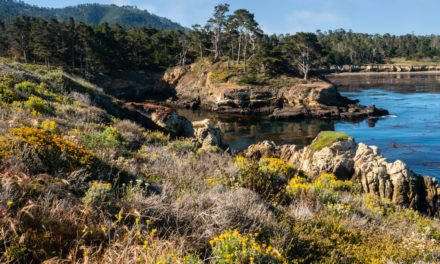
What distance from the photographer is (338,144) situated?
14.7m

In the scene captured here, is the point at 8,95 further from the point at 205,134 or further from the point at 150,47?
the point at 150,47

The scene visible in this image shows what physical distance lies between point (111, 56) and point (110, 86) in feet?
24.7

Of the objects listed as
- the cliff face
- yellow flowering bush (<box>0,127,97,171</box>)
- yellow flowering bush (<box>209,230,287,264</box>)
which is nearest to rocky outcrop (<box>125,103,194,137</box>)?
yellow flowering bush (<box>0,127,97,171</box>)

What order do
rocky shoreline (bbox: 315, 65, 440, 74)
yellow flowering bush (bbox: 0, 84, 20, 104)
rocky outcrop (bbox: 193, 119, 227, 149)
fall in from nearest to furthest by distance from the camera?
yellow flowering bush (bbox: 0, 84, 20, 104) < rocky outcrop (bbox: 193, 119, 227, 149) < rocky shoreline (bbox: 315, 65, 440, 74)

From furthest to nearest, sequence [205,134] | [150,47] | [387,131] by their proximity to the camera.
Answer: [150,47] < [387,131] < [205,134]

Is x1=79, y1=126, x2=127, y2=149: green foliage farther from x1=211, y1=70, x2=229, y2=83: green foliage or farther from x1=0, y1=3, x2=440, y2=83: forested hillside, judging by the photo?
x1=211, y1=70, x2=229, y2=83: green foliage

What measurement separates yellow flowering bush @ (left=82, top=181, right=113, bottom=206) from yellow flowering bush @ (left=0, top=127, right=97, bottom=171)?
903mm

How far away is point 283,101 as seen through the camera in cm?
4456

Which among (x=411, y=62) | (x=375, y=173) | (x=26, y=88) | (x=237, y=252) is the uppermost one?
(x=411, y=62)

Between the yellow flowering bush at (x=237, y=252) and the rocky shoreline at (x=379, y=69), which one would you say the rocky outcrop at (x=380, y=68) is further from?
the yellow flowering bush at (x=237, y=252)

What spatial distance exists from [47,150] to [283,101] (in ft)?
141

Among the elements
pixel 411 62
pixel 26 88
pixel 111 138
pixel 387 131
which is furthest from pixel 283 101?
pixel 411 62

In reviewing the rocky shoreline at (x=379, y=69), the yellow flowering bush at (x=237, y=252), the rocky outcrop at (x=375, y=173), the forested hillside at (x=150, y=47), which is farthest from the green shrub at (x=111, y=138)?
the rocky shoreline at (x=379, y=69)

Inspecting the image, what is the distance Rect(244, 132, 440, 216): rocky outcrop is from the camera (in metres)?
11.9
